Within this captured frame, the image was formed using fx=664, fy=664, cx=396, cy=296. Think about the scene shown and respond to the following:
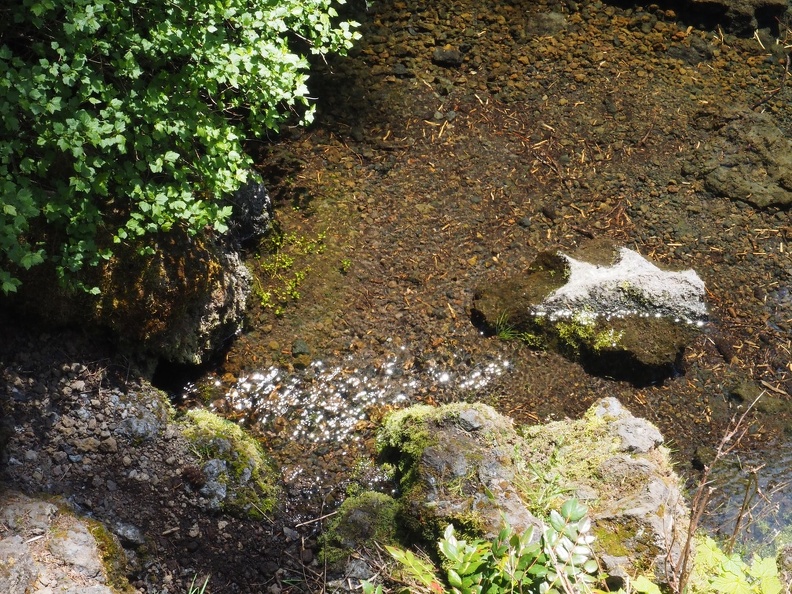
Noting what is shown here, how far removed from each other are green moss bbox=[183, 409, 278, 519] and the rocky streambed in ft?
0.26

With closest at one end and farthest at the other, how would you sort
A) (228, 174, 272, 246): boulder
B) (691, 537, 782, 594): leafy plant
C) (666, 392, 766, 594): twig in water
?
(666, 392, 766, 594): twig in water, (691, 537, 782, 594): leafy plant, (228, 174, 272, 246): boulder

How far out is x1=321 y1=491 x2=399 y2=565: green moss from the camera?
12.4 ft

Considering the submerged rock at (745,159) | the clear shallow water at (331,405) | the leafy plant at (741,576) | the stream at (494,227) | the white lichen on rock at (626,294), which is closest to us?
the leafy plant at (741,576)

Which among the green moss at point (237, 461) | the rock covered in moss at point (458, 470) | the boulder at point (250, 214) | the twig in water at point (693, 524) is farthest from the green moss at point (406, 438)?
the boulder at point (250, 214)

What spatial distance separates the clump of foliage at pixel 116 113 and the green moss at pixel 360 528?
1.84 meters

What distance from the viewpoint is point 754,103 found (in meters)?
6.71

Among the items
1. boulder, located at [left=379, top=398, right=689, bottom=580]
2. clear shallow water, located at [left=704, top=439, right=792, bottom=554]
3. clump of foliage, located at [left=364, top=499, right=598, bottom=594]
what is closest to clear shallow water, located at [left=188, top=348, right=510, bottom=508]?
boulder, located at [left=379, top=398, right=689, bottom=580]

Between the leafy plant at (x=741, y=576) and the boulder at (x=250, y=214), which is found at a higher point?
the leafy plant at (x=741, y=576)

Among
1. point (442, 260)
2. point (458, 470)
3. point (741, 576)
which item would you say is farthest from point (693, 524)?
point (442, 260)

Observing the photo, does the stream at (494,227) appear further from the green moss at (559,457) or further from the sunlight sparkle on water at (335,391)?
the green moss at (559,457)

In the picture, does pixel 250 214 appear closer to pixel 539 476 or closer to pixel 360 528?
pixel 360 528

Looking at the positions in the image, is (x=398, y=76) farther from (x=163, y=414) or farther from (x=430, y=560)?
(x=430, y=560)

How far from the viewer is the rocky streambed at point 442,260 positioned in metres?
3.66

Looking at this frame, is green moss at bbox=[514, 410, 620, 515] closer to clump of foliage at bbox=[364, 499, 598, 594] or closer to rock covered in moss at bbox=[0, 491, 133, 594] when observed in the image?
clump of foliage at bbox=[364, 499, 598, 594]
